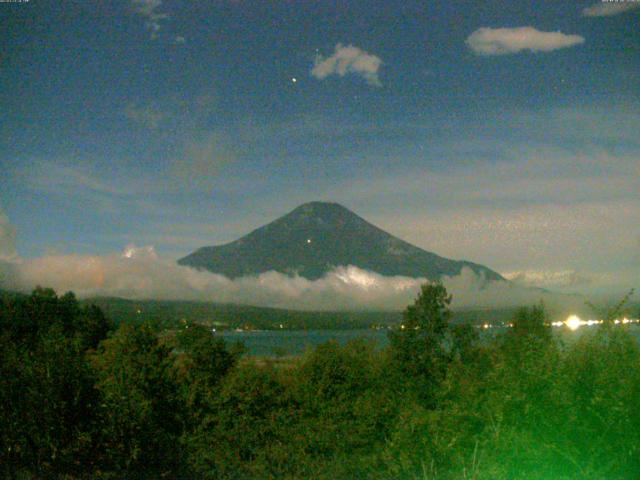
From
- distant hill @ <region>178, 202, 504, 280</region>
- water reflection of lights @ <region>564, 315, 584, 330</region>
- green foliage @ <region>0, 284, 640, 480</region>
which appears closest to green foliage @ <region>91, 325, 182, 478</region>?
green foliage @ <region>0, 284, 640, 480</region>

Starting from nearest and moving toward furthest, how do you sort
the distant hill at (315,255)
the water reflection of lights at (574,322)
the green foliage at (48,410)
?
the water reflection of lights at (574,322) → the green foliage at (48,410) → the distant hill at (315,255)

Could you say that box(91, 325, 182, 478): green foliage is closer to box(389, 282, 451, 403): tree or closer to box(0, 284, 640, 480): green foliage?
box(0, 284, 640, 480): green foliage

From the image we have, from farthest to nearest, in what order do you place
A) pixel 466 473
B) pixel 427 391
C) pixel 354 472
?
pixel 427 391
pixel 354 472
pixel 466 473

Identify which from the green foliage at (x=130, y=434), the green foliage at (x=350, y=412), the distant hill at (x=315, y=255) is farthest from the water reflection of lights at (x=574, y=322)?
the distant hill at (x=315, y=255)

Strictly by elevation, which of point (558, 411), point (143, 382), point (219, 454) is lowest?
point (219, 454)

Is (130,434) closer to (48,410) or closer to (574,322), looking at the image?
(48,410)

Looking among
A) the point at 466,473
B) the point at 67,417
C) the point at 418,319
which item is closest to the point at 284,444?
the point at 67,417

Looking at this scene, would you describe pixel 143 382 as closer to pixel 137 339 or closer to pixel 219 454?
pixel 219 454

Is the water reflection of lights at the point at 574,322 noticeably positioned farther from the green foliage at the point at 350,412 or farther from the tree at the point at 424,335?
the tree at the point at 424,335
